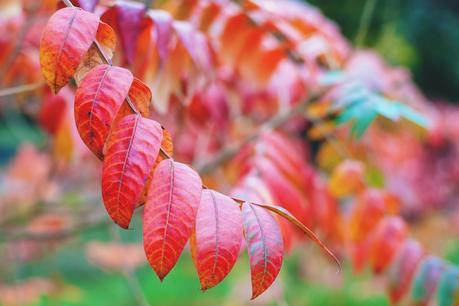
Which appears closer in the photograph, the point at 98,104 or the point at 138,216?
the point at 98,104

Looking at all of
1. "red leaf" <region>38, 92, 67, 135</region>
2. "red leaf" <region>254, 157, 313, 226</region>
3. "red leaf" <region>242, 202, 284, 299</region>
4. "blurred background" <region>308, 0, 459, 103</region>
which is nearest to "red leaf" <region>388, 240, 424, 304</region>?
"red leaf" <region>254, 157, 313, 226</region>

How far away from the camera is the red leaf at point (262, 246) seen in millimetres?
674

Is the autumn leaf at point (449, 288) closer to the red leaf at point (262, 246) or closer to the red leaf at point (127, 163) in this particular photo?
the red leaf at point (262, 246)

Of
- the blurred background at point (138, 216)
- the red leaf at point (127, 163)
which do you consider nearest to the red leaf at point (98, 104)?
the red leaf at point (127, 163)

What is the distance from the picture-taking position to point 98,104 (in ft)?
2.24

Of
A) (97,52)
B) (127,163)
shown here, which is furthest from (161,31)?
(127,163)

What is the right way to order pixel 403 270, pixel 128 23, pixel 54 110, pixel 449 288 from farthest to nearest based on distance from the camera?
pixel 54 110, pixel 403 270, pixel 449 288, pixel 128 23

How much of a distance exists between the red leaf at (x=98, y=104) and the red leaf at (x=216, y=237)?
0.15 m

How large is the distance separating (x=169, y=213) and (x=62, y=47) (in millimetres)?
254

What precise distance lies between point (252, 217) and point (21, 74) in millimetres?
1365

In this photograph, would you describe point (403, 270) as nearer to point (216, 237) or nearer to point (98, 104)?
point (216, 237)

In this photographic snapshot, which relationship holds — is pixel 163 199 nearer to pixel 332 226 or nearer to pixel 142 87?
pixel 142 87

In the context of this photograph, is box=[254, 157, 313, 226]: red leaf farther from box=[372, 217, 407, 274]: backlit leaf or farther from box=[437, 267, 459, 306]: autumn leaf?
box=[437, 267, 459, 306]: autumn leaf

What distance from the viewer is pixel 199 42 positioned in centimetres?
128
